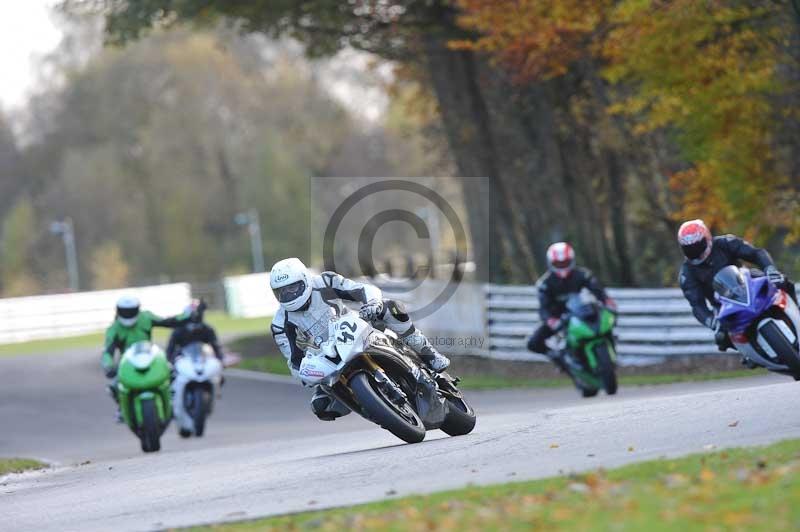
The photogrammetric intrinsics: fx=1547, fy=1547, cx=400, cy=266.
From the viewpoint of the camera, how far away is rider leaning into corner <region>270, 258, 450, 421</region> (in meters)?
12.0

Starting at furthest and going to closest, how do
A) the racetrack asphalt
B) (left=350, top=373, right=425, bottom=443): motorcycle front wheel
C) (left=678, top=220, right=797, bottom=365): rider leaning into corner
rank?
(left=678, top=220, right=797, bottom=365): rider leaning into corner → (left=350, top=373, right=425, bottom=443): motorcycle front wheel → the racetrack asphalt

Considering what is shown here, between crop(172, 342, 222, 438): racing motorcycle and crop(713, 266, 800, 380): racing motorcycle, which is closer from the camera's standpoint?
crop(713, 266, 800, 380): racing motorcycle

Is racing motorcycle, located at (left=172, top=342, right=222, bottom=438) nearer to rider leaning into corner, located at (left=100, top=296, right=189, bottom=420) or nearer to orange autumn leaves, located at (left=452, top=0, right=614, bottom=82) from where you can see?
rider leaning into corner, located at (left=100, top=296, right=189, bottom=420)

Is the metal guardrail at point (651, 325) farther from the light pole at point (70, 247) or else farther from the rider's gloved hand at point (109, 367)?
the light pole at point (70, 247)

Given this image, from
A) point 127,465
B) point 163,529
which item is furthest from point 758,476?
point 127,465

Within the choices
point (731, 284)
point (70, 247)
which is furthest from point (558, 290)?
point (70, 247)

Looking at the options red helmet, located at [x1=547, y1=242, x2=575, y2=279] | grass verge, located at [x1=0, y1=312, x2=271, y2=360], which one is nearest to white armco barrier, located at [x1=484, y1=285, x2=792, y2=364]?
red helmet, located at [x1=547, y1=242, x2=575, y2=279]

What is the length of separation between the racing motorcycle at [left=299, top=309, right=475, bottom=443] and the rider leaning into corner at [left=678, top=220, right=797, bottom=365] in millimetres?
3147

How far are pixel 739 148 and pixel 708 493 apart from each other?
16.1 m

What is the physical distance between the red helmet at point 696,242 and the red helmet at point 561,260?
161 inches

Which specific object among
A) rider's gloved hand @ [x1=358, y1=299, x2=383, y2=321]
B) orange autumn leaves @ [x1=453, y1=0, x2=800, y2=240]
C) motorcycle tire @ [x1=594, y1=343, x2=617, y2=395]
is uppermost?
orange autumn leaves @ [x1=453, y1=0, x2=800, y2=240]

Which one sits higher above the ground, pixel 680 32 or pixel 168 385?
pixel 680 32

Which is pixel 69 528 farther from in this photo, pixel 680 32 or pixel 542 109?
pixel 542 109

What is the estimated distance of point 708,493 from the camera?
7707 millimetres
